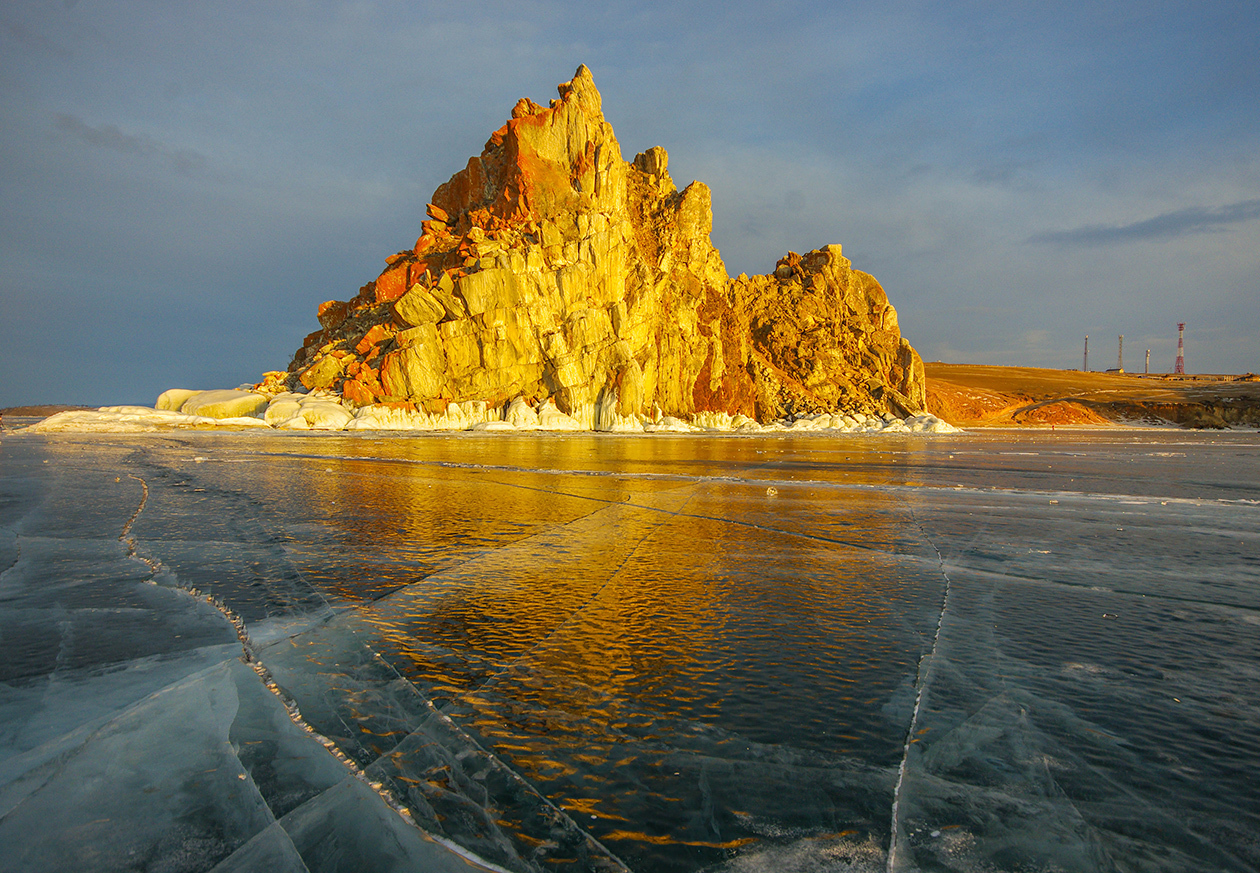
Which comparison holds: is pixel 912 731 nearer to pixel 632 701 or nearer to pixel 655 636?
pixel 632 701

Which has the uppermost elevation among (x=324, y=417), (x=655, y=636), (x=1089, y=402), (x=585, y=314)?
(x=585, y=314)

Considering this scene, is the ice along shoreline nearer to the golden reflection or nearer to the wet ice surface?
the golden reflection

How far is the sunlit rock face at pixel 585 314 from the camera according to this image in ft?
196

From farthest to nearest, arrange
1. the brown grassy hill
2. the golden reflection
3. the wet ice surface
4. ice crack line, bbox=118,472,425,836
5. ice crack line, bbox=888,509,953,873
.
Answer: the brown grassy hill → the golden reflection → ice crack line, bbox=118,472,425,836 → the wet ice surface → ice crack line, bbox=888,509,953,873

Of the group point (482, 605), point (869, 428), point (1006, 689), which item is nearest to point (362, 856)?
point (482, 605)

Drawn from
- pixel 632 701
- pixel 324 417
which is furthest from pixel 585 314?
pixel 632 701

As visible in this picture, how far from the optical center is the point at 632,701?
4168 millimetres

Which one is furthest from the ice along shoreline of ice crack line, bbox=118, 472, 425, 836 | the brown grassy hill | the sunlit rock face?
the brown grassy hill

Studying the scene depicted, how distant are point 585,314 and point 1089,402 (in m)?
94.6

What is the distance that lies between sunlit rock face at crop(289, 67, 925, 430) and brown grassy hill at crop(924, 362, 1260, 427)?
2576 cm

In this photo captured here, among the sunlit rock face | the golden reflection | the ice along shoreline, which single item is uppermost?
the sunlit rock face

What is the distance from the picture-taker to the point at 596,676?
15.1ft

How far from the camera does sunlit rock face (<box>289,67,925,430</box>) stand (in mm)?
59625

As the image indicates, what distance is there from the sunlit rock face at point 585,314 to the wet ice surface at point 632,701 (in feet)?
170
